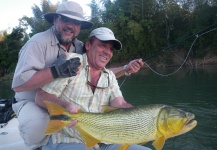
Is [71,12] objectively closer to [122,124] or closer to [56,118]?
[56,118]

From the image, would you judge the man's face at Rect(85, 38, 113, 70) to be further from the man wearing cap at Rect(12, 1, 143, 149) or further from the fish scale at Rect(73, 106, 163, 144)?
the fish scale at Rect(73, 106, 163, 144)

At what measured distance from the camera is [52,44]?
136 inches

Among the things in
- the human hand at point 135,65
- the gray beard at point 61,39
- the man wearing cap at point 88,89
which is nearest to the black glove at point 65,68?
the man wearing cap at point 88,89

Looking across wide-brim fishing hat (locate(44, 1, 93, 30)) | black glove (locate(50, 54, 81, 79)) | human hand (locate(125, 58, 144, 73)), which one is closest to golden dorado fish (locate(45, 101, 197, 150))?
black glove (locate(50, 54, 81, 79))

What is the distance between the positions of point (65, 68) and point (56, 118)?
549mm

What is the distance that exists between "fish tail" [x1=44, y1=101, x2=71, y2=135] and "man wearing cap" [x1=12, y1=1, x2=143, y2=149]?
0.38 m

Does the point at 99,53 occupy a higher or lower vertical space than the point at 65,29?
lower

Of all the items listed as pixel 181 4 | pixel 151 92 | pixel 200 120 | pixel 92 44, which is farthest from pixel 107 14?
pixel 92 44

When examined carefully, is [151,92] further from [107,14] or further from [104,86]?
[107,14]

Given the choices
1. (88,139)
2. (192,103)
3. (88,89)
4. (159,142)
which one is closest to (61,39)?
(88,89)

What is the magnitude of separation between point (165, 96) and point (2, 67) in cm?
3211

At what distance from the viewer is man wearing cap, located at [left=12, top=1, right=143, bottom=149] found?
312 centimetres

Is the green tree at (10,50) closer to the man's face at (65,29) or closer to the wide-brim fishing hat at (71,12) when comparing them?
the wide-brim fishing hat at (71,12)

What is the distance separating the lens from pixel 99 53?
3447mm
